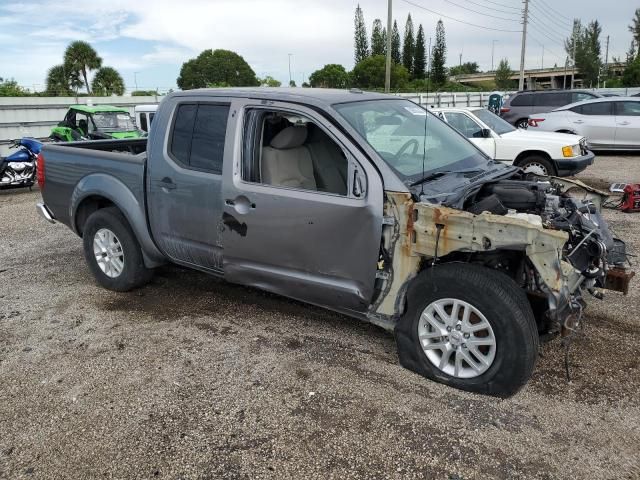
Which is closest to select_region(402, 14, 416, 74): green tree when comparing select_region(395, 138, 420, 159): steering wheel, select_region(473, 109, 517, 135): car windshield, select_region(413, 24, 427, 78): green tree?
select_region(413, 24, 427, 78): green tree

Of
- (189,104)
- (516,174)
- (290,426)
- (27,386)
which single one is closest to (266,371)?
(290,426)

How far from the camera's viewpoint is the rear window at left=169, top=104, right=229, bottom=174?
413 centimetres

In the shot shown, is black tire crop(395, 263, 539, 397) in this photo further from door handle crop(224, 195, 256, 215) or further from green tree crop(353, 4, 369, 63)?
green tree crop(353, 4, 369, 63)

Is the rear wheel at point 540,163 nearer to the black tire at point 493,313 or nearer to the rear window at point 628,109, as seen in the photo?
the rear window at point 628,109

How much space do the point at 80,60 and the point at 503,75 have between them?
2339 inches

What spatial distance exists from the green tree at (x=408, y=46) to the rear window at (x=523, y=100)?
69.9 m

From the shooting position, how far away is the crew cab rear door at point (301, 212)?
349 cm

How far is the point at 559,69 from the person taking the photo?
104 meters

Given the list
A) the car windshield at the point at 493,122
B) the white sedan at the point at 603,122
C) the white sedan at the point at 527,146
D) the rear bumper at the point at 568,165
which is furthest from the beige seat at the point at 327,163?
the white sedan at the point at 603,122

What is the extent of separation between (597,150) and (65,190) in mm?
13601

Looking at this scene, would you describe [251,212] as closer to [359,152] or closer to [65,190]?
[359,152]

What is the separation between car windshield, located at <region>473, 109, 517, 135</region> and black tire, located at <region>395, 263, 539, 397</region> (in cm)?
753

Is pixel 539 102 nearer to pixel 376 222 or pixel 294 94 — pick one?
pixel 294 94

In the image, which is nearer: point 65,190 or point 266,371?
point 266,371
